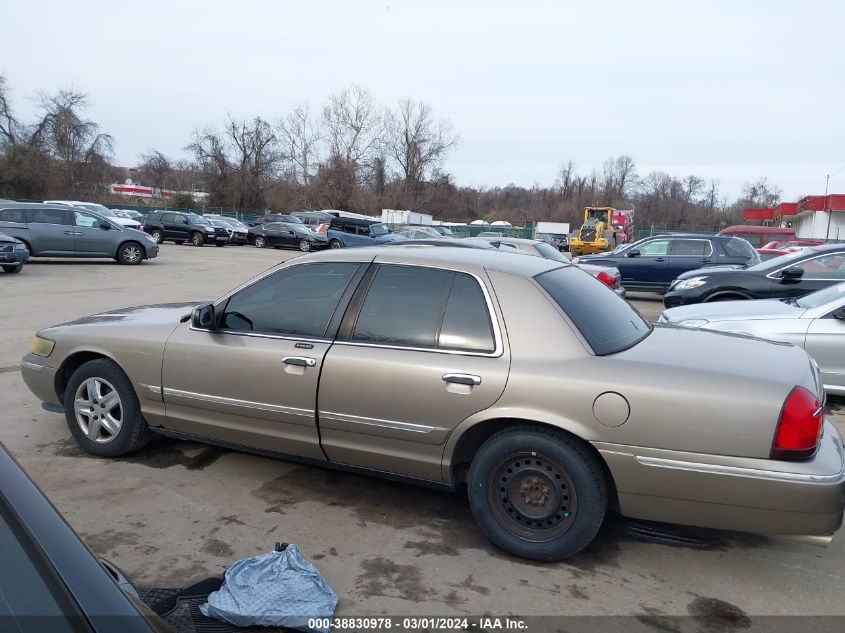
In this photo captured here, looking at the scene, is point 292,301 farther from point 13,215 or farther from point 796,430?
point 13,215

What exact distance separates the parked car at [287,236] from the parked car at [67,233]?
13101mm

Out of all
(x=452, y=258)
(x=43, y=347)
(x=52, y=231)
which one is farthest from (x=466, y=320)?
(x=52, y=231)

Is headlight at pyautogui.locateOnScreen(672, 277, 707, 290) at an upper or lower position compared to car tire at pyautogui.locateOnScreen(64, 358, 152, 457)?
upper

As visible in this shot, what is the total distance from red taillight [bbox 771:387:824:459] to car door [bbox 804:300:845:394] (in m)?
3.49

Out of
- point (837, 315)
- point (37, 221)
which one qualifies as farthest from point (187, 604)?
point (37, 221)

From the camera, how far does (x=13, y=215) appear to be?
16359 mm

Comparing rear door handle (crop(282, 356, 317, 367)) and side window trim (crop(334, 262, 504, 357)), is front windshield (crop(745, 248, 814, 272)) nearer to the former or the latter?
side window trim (crop(334, 262, 504, 357))

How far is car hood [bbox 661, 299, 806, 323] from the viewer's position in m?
6.27

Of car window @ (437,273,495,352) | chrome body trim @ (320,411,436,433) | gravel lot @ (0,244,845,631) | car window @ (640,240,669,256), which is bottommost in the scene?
gravel lot @ (0,244,845,631)

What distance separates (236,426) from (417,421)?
4.28ft

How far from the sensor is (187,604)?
2.71 m

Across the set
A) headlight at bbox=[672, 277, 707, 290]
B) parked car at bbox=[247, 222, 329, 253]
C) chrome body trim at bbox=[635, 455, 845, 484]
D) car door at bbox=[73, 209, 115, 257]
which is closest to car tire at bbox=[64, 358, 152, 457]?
chrome body trim at bbox=[635, 455, 845, 484]

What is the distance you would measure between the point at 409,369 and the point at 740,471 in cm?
172

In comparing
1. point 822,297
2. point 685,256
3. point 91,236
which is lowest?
point 822,297
